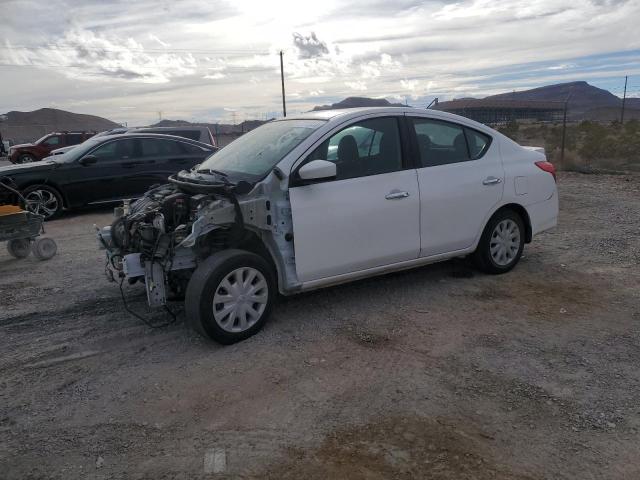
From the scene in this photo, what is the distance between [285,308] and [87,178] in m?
6.98

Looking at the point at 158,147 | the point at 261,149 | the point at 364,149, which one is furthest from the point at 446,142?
the point at 158,147

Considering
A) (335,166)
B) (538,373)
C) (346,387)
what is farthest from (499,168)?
(346,387)

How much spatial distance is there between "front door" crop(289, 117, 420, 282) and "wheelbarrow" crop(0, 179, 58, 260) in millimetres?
4307

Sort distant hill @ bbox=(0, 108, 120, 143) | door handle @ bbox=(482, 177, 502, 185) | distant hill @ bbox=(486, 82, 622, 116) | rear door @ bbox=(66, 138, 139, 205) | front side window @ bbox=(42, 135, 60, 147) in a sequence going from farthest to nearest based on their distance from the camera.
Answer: distant hill @ bbox=(486, 82, 622, 116)
distant hill @ bbox=(0, 108, 120, 143)
front side window @ bbox=(42, 135, 60, 147)
rear door @ bbox=(66, 138, 139, 205)
door handle @ bbox=(482, 177, 502, 185)

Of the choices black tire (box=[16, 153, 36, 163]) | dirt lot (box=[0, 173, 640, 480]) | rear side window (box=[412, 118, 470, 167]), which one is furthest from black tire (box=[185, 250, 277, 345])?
black tire (box=[16, 153, 36, 163])

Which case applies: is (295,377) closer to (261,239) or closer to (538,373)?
(261,239)

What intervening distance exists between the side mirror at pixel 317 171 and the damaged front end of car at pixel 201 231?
0.23 metres

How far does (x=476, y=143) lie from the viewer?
586 centimetres

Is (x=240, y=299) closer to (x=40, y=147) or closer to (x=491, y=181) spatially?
(x=491, y=181)

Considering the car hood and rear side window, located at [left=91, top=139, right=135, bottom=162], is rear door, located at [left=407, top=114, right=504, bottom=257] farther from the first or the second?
the car hood

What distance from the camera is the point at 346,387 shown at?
3.83m

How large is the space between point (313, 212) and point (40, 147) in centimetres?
2350

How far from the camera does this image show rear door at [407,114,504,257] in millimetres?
5398

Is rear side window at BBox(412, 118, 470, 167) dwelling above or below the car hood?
above
